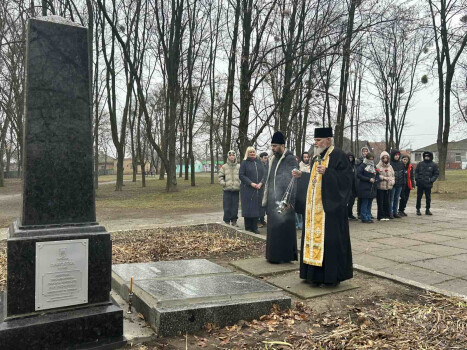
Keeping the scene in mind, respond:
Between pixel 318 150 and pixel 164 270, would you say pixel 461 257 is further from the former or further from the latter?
pixel 164 270

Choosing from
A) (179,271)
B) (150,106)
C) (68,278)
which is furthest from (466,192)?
(150,106)

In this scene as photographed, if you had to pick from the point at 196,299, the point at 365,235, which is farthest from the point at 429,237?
the point at 196,299

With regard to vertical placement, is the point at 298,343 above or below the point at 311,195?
below

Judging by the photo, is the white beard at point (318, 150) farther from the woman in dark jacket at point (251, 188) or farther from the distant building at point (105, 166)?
the distant building at point (105, 166)

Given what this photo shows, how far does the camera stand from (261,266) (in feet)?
19.2

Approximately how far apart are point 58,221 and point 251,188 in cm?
605

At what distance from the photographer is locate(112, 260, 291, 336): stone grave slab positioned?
12.0ft

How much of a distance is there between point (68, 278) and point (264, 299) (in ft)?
6.02

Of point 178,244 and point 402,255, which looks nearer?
point 402,255

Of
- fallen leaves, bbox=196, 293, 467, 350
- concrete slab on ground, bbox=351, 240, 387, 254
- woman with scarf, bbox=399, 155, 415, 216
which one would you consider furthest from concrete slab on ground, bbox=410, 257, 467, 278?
woman with scarf, bbox=399, 155, 415, 216

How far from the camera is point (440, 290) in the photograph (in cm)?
468

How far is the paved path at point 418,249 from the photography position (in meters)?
5.53

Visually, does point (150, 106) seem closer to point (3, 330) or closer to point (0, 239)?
point (0, 239)

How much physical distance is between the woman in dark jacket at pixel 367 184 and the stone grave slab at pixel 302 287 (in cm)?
593
